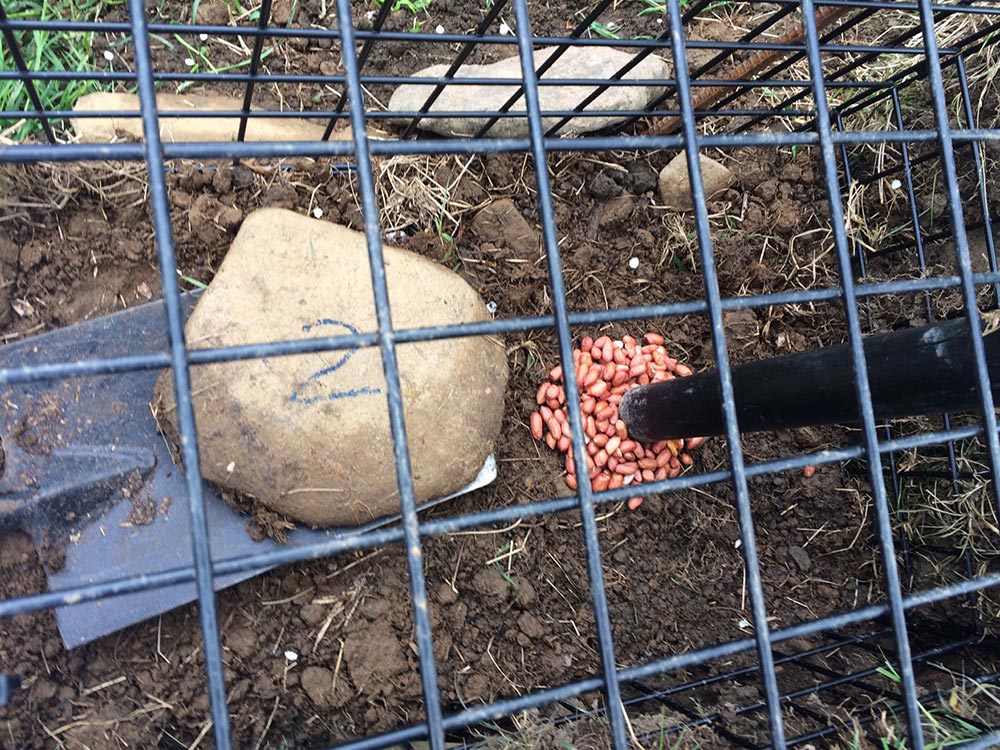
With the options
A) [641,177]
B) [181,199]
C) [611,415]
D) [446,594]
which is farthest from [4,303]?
[641,177]

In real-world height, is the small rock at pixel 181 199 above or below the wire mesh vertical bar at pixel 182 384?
above

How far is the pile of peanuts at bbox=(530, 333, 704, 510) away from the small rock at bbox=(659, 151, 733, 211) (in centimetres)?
38

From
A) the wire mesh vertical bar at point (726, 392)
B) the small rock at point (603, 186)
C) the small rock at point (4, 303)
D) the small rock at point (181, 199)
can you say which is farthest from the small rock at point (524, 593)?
the small rock at point (4, 303)

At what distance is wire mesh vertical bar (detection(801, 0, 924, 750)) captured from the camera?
987mm

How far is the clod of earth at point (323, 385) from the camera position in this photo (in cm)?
163

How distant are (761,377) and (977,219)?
109 cm

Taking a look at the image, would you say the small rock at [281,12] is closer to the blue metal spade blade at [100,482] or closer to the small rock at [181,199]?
the small rock at [181,199]

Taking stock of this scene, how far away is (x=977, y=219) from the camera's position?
1.91 metres

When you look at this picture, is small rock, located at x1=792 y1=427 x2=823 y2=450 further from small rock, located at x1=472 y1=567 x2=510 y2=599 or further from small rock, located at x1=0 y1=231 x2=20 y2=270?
small rock, located at x1=0 y1=231 x2=20 y2=270

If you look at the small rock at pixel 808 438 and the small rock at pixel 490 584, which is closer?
the small rock at pixel 490 584

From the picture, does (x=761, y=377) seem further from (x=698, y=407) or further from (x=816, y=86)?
(x=816, y=86)

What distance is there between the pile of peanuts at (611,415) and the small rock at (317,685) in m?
0.77

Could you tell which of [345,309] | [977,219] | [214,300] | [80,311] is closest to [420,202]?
[345,309]

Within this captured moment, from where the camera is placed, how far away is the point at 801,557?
1958 mm
